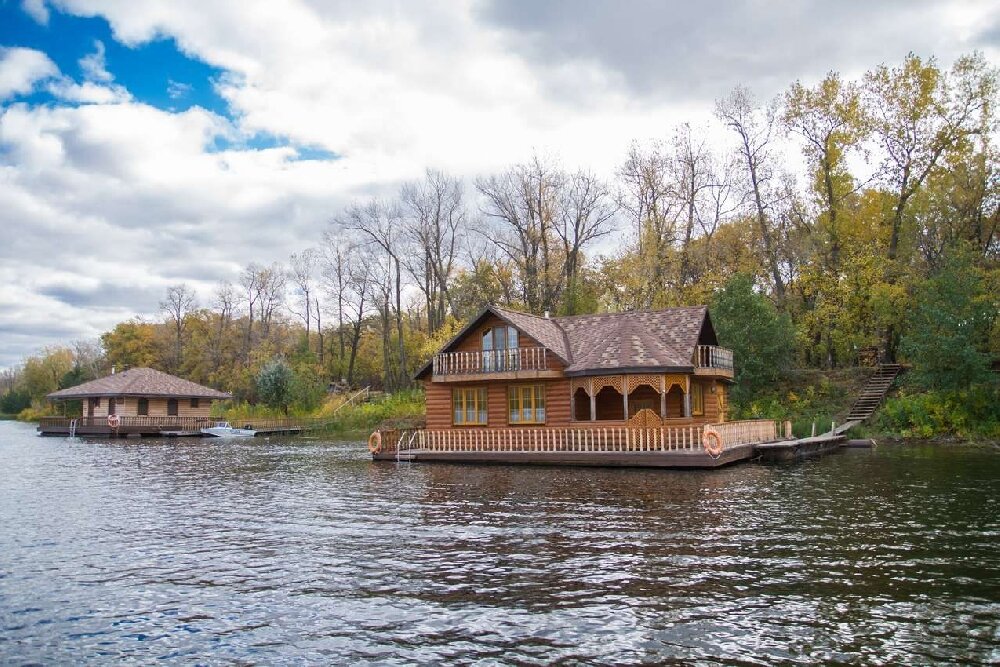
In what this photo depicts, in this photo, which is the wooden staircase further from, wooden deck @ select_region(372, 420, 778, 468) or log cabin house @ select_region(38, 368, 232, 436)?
log cabin house @ select_region(38, 368, 232, 436)

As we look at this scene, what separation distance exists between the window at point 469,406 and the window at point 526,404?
1340 mm

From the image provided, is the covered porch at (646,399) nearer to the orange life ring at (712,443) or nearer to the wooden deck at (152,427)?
the orange life ring at (712,443)

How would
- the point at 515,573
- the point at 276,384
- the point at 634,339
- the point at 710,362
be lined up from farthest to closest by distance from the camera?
1. the point at 276,384
2. the point at 710,362
3. the point at 634,339
4. the point at 515,573

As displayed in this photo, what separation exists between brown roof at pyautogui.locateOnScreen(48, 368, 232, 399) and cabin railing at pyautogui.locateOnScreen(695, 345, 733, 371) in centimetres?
4348

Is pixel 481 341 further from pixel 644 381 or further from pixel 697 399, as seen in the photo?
pixel 697 399

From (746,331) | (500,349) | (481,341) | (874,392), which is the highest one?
(746,331)

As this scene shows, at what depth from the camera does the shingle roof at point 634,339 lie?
2836 centimetres

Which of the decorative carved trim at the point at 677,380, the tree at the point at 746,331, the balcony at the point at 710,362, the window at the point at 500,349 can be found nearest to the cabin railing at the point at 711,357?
the balcony at the point at 710,362

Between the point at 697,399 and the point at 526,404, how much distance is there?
24.5 ft

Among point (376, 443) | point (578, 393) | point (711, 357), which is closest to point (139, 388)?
point (376, 443)

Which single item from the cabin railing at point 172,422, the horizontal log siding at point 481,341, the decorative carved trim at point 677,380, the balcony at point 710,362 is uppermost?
the horizontal log siding at point 481,341

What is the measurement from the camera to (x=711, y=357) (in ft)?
99.0

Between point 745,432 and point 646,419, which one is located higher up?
point 646,419

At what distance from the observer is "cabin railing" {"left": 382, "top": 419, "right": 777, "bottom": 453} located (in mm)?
25406
